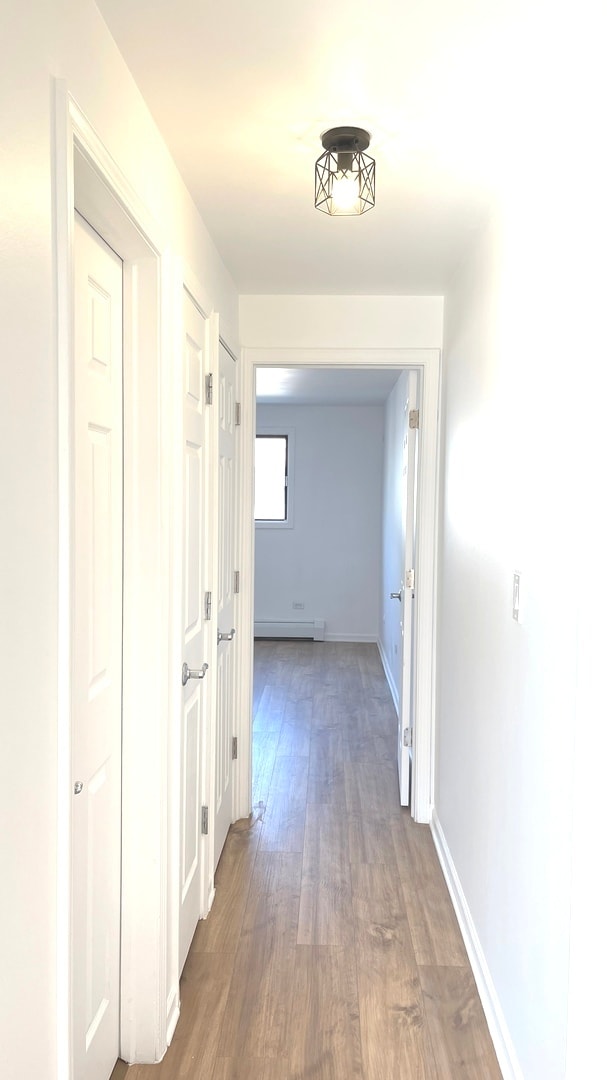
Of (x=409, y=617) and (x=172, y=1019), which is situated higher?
(x=409, y=617)

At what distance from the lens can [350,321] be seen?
10.6ft

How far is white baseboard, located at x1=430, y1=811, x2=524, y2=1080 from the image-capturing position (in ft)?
5.94

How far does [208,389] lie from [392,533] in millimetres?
3728

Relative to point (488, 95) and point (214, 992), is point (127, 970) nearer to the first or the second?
point (214, 992)

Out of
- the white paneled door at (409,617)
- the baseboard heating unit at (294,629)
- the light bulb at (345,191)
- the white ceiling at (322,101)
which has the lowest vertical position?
the baseboard heating unit at (294,629)

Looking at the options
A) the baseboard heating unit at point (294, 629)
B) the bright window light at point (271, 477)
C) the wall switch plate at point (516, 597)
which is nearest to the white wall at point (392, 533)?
the baseboard heating unit at point (294, 629)

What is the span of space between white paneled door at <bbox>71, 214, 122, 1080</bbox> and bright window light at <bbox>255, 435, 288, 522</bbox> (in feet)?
19.4

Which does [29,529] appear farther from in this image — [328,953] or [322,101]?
[328,953]

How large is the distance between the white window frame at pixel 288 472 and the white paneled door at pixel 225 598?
442cm

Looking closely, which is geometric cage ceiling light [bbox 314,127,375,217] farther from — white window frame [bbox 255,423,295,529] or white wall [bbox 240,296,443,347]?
white window frame [bbox 255,423,295,529]

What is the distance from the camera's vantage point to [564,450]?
1.50m

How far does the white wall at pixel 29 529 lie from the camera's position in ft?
3.22

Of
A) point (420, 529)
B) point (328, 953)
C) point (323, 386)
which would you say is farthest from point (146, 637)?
point (323, 386)

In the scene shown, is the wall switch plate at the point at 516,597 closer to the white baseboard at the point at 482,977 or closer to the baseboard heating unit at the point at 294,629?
the white baseboard at the point at 482,977
